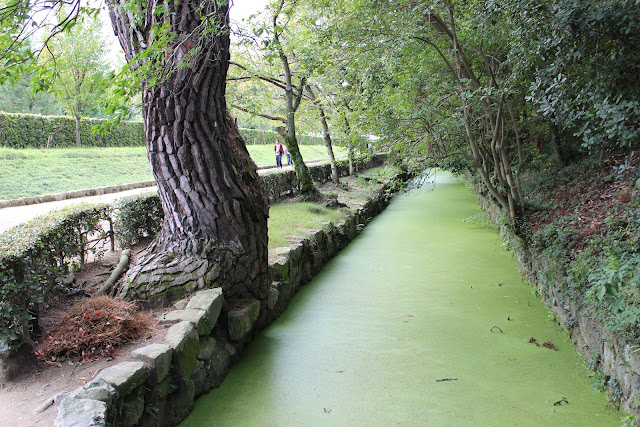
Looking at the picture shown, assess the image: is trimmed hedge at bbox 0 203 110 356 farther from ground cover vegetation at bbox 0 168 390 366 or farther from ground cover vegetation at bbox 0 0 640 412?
ground cover vegetation at bbox 0 0 640 412

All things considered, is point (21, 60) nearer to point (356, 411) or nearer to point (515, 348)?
point (356, 411)

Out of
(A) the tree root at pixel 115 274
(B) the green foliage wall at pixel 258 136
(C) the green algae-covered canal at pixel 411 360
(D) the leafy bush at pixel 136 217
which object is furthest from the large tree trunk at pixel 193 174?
(B) the green foliage wall at pixel 258 136

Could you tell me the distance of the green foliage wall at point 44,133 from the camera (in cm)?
1458

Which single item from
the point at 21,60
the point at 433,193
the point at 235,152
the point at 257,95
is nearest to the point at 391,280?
the point at 235,152

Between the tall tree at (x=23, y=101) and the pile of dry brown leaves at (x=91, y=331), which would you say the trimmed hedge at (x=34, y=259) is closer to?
the pile of dry brown leaves at (x=91, y=331)

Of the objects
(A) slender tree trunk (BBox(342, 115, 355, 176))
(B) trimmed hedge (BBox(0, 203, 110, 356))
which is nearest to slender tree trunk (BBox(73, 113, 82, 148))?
(A) slender tree trunk (BBox(342, 115, 355, 176))

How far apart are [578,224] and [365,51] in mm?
3507

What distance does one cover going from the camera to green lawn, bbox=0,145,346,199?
437 inches

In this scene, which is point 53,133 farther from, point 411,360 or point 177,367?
point 411,360

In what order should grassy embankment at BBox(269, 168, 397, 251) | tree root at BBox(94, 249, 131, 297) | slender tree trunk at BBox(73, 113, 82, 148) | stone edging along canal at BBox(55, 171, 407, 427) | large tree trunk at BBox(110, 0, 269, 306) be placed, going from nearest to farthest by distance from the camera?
stone edging along canal at BBox(55, 171, 407, 427) < large tree trunk at BBox(110, 0, 269, 306) < tree root at BBox(94, 249, 131, 297) < grassy embankment at BBox(269, 168, 397, 251) < slender tree trunk at BBox(73, 113, 82, 148)

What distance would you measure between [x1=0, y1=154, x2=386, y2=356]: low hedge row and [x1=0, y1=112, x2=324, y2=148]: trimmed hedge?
909 centimetres

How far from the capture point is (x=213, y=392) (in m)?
3.31

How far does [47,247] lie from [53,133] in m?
15.1

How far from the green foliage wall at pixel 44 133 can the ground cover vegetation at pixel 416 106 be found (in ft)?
34.8
